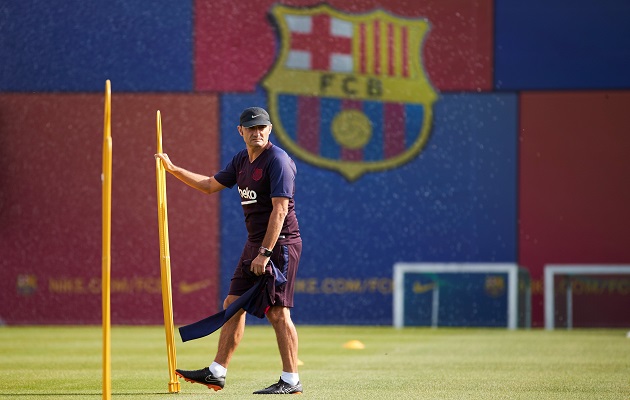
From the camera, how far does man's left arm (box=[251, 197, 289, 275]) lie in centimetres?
688

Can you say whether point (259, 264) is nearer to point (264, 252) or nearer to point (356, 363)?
point (264, 252)

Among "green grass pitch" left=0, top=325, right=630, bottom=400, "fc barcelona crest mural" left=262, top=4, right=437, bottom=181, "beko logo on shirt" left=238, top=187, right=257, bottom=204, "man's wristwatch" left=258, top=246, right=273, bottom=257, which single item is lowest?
"green grass pitch" left=0, top=325, right=630, bottom=400

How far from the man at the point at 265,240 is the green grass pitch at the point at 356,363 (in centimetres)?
20

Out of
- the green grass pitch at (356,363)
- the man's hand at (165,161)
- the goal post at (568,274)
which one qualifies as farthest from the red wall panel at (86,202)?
the man's hand at (165,161)

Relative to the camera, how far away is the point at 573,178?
610 inches

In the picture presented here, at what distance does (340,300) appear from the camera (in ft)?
51.6

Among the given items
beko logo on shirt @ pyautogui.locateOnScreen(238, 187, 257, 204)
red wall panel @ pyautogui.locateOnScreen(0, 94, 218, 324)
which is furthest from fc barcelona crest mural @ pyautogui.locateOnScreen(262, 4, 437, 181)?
beko logo on shirt @ pyautogui.locateOnScreen(238, 187, 257, 204)

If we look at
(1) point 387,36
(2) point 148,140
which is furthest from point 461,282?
(2) point 148,140

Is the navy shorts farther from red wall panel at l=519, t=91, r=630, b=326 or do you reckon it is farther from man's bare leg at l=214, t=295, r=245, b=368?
red wall panel at l=519, t=91, r=630, b=326

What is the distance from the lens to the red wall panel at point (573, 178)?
1543 cm

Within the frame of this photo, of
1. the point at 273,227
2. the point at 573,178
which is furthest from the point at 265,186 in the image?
the point at 573,178

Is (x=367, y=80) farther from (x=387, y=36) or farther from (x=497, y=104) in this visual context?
(x=497, y=104)

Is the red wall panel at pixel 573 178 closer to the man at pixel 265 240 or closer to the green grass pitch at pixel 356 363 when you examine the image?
the green grass pitch at pixel 356 363

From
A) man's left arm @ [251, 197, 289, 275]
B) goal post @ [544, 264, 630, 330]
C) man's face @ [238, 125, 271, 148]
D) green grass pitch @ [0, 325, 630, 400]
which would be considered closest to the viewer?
man's left arm @ [251, 197, 289, 275]
